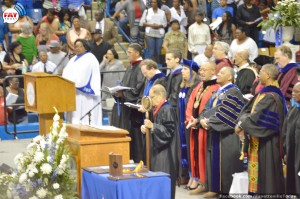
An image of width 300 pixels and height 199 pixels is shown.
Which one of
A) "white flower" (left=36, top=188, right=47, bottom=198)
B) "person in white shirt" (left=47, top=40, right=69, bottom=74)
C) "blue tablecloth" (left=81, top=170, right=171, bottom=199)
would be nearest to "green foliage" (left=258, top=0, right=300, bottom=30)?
"blue tablecloth" (left=81, top=170, right=171, bottom=199)

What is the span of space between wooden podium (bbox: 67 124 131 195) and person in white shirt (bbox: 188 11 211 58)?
441 inches

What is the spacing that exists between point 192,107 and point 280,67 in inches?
53.3

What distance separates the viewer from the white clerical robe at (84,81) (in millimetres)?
14727

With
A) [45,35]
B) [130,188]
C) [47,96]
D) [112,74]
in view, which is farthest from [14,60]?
[130,188]

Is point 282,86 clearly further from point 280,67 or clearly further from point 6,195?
point 6,195

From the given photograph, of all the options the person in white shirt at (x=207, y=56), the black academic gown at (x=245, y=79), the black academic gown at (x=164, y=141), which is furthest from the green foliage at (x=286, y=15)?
the person in white shirt at (x=207, y=56)

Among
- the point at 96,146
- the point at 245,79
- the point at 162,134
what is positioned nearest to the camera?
the point at 96,146

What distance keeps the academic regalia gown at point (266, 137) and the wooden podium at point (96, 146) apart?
6.98 feet

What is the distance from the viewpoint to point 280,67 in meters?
12.3

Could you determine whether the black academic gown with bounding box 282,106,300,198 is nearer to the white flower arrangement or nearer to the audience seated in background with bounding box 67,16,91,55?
the white flower arrangement

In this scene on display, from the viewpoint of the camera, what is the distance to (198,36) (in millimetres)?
20438

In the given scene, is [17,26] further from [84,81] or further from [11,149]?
[84,81]

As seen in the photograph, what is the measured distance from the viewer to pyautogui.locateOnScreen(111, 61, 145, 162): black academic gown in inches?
540

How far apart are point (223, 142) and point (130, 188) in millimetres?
3559
